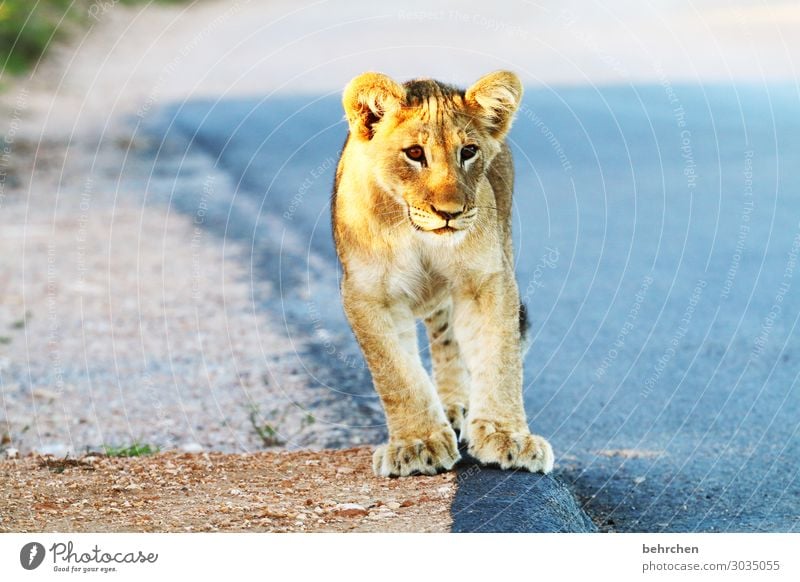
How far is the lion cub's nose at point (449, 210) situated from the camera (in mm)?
4168

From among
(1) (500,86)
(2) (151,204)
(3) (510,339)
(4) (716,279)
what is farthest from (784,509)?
(2) (151,204)

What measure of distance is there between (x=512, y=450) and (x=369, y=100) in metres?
1.18

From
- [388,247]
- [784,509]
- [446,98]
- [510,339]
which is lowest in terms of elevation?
[784,509]

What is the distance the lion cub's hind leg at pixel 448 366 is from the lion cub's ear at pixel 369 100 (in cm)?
82

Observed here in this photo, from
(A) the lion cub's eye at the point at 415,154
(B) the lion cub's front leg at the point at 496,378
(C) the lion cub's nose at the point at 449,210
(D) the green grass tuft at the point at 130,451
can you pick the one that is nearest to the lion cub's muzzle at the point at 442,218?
(C) the lion cub's nose at the point at 449,210

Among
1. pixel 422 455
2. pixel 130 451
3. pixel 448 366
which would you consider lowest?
pixel 130 451

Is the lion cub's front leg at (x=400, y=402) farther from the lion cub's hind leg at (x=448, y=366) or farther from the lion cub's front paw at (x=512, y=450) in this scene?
the lion cub's hind leg at (x=448, y=366)

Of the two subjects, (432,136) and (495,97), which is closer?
(432,136)

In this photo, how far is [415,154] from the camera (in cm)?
432

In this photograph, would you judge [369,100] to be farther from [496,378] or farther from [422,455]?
[422,455]

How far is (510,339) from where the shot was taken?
4.48 m

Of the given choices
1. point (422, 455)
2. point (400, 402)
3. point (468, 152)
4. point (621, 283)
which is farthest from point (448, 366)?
point (621, 283)
